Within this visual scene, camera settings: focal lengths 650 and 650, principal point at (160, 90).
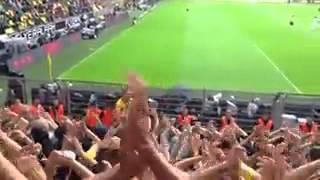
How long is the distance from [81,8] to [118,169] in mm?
39825

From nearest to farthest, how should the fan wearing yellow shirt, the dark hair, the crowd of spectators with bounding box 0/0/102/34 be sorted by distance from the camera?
the fan wearing yellow shirt
the dark hair
the crowd of spectators with bounding box 0/0/102/34

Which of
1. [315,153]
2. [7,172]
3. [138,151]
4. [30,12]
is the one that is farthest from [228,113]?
[30,12]

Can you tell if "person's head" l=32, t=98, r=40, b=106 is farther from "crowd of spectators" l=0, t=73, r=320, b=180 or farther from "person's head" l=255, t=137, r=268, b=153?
"person's head" l=255, t=137, r=268, b=153

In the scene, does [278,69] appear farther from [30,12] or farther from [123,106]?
[123,106]

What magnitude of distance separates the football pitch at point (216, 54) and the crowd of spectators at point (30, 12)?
3.24 metres

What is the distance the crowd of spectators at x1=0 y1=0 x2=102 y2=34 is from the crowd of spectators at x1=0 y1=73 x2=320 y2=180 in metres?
18.6

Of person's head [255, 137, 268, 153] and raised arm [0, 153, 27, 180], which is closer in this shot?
raised arm [0, 153, 27, 180]

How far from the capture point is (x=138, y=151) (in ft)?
7.82

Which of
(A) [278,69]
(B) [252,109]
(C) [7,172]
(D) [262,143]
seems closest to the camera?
(C) [7,172]

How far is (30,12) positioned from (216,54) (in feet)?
30.4

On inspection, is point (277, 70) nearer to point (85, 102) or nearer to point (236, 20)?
point (85, 102)

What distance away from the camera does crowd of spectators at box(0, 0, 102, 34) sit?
87.8 feet

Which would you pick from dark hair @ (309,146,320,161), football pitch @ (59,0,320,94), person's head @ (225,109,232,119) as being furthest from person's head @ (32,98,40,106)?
dark hair @ (309,146,320,161)

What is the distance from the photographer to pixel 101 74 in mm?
22656
